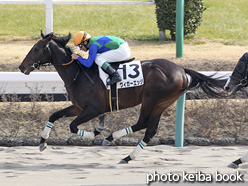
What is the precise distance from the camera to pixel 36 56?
5.58 metres

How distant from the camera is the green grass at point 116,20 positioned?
49.7 feet

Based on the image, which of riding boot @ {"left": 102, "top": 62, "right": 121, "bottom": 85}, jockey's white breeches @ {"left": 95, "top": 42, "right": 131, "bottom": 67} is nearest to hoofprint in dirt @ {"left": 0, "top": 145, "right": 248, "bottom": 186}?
riding boot @ {"left": 102, "top": 62, "right": 121, "bottom": 85}

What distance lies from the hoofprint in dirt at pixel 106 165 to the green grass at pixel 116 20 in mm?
7536

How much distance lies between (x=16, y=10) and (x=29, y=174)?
16858mm

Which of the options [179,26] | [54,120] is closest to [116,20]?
[179,26]

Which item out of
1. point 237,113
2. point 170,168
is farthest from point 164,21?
point 170,168

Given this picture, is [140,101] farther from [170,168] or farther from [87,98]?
[170,168]

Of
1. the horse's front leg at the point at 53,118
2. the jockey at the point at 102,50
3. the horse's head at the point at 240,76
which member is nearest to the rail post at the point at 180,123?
the jockey at the point at 102,50

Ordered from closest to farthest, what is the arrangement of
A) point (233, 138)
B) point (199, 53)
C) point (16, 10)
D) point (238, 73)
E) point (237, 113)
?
point (238, 73)
point (233, 138)
point (237, 113)
point (199, 53)
point (16, 10)

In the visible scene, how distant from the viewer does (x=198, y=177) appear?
4.43m

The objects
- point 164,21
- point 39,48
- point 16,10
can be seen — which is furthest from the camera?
point 16,10

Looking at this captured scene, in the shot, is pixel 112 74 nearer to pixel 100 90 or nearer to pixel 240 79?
pixel 100 90

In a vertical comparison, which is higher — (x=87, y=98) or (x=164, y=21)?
(x=164, y=21)

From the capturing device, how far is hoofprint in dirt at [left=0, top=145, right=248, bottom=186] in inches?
175
